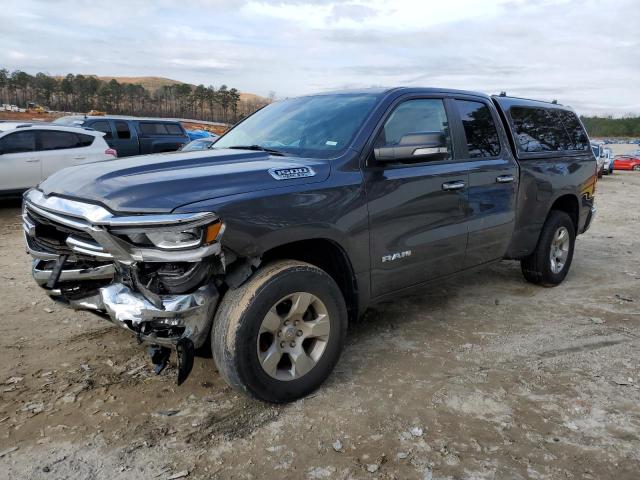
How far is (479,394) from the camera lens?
3291 millimetres

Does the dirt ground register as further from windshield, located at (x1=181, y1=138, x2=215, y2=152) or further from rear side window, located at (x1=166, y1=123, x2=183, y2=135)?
rear side window, located at (x1=166, y1=123, x2=183, y2=135)

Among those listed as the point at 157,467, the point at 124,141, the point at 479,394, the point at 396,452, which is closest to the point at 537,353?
the point at 479,394

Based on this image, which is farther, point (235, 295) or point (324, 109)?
point (324, 109)

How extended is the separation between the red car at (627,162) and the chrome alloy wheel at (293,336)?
131ft

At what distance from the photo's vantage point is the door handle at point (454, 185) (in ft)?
12.9

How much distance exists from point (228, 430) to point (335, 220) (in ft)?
4.35

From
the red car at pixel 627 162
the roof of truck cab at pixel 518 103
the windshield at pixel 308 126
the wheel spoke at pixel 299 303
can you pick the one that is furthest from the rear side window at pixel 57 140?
the red car at pixel 627 162

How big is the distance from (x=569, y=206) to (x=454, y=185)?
8.14 ft

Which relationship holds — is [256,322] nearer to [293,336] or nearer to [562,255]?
[293,336]

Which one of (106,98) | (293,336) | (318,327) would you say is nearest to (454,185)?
(318,327)

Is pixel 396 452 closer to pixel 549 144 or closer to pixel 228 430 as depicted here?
pixel 228 430

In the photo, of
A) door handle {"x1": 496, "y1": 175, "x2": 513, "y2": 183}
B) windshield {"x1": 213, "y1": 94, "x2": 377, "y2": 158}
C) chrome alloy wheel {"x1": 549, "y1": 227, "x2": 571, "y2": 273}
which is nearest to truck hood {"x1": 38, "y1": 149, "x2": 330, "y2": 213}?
windshield {"x1": 213, "y1": 94, "x2": 377, "y2": 158}

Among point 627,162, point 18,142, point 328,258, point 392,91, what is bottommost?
point 627,162

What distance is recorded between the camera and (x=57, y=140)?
1044 cm
